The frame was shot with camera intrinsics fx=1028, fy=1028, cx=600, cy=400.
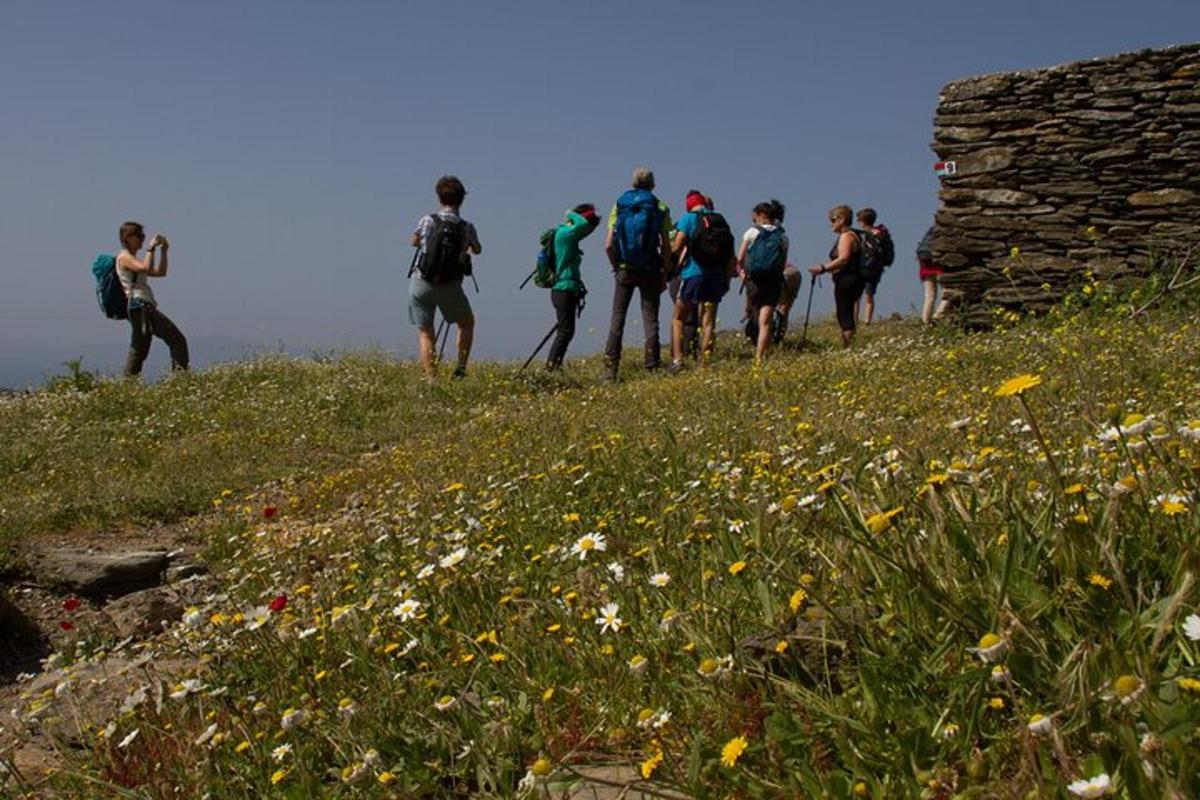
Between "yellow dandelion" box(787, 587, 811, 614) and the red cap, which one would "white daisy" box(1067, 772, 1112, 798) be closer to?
"yellow dandelion" box(787, 587, 811, 614)

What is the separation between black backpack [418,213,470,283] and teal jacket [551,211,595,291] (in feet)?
4.24

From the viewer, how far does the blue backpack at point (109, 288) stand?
13.9 m

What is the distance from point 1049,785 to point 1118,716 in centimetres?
16

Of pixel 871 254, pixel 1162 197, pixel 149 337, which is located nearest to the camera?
pixel 1162 197

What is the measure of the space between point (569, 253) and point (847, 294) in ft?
14.1

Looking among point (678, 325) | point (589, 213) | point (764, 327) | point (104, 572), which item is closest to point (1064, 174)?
point (764, 327)

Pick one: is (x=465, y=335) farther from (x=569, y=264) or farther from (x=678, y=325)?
(x=678, y=325)

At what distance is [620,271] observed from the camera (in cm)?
1285

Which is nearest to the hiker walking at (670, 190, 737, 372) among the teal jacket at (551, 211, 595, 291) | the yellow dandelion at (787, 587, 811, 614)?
the teal jacket at (551, 211, 595, 291)

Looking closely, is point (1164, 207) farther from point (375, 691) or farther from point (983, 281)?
point (375, 691)

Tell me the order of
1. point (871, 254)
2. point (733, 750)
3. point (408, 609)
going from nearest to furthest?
point (733, 750) < point (408, 609) < point (871, 254)

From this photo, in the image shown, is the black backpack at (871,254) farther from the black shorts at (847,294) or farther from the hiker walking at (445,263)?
the hiker walking at (445,263)

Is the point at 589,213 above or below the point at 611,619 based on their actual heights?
above

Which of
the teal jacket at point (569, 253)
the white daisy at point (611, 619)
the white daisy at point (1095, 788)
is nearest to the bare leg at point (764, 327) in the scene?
the teal jacket at point (569, 253)
